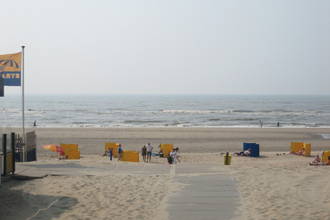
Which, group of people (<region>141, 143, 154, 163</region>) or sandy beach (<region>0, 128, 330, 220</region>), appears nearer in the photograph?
sandy beach (<region>0, 128, 330, 220</region>)

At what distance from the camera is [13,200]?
10.4 meters

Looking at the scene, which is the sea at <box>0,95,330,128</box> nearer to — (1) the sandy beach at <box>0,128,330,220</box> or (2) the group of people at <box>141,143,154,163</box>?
(2) the group of people at <box>141,143,154,163</box>

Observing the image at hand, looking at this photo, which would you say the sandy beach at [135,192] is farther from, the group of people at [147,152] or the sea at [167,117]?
the sea at [167,117]

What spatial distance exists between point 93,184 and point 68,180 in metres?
0.93

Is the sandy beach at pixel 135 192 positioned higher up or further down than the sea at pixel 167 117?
higher up

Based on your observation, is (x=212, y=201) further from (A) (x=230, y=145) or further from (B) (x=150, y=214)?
(A) (x=230, y=145)

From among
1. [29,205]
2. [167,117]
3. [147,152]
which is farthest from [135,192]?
[167,117]

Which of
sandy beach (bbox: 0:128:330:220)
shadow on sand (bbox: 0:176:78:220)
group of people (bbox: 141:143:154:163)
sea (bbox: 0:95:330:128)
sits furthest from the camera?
sea (bbox: 0:95:330:128)

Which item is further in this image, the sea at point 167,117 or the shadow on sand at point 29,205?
the sea at point 167,117

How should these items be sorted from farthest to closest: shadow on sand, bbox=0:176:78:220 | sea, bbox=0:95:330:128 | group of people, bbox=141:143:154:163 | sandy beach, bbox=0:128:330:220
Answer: sea, bbox=0:95:330:128
group of people, bbox=141:143:154:163
sandy beach, bbox=0:128:330:220
shadow on sand, bbox=0:176:78:220

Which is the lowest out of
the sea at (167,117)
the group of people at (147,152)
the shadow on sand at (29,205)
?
the sea at (167,117)

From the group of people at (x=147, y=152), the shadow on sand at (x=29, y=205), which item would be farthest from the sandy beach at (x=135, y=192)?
the group of people at (x=147, y=152)

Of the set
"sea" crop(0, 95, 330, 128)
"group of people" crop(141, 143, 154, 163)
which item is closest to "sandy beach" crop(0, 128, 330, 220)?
"group of people" crop(141, 143, 154, 163)

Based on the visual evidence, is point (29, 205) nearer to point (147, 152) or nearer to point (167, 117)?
point (147, 152)
